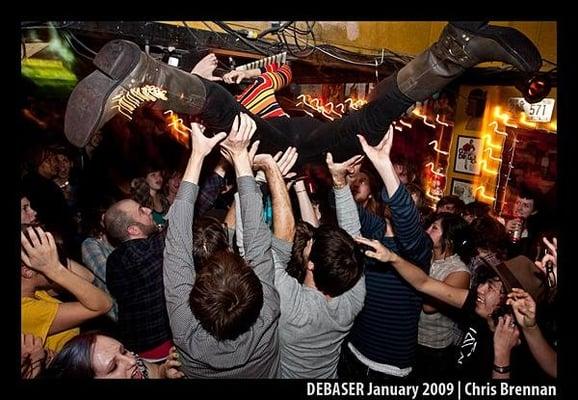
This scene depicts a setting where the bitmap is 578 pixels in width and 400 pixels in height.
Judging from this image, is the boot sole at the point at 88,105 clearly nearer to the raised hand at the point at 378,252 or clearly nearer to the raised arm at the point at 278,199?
the raised arm at the point at 278,199

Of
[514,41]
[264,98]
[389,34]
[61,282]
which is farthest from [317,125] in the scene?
[389,34]

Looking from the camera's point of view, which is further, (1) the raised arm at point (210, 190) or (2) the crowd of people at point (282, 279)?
(1) the raised arm at point (210, 190)

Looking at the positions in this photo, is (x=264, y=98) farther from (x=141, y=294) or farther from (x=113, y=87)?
(x=141, y=294)

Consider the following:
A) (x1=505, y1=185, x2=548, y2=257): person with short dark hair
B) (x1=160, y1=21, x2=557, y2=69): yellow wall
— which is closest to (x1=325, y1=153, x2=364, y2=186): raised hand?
(x1=160, y1=21, x2=557, y2=69): yellow wall

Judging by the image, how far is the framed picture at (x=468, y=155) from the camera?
6.56 m

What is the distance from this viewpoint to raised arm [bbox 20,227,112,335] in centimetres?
187

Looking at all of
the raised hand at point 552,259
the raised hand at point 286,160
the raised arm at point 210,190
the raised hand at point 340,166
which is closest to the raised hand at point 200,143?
the raised hand at point 286,160

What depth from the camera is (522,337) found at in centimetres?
200

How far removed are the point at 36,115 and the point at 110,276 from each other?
2929 millimetres

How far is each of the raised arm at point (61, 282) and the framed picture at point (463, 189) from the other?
5748 mm

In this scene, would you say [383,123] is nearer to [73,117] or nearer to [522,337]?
[522,337]

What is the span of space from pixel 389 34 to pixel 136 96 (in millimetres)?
3793

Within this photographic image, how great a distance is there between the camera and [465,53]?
6.03ft

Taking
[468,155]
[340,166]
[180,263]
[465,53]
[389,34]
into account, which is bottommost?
[180,263]
